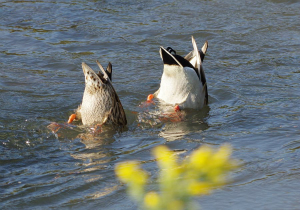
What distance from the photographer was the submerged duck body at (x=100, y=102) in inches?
246

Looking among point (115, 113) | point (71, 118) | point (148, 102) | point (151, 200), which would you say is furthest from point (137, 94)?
point (151, 200)

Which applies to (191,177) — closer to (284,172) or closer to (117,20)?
(284,172)

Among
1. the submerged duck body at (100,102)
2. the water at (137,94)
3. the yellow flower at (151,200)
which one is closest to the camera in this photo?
the yellow flower at (151,200)

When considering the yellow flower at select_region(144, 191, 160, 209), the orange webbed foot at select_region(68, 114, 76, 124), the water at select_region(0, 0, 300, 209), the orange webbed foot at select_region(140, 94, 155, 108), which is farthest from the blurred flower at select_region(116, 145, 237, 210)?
the orange webbed foot at select_region(140, 94, 155, 108)

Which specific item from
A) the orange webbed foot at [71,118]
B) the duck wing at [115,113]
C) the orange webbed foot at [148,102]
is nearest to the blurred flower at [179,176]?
the duck wing at [115,113]

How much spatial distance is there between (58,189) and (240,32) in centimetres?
684

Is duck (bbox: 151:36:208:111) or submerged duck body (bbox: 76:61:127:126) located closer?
submerged duck body (bbox: 76:61:127:126)

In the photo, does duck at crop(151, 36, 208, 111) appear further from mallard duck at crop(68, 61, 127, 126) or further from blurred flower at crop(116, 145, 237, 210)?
blurred flower at crop(116, 145, 237, 210)

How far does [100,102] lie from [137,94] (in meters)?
1.73

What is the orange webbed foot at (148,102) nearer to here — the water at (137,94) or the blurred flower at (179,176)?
the water at (137,94)

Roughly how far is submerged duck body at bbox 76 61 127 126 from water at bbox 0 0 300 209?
199mm

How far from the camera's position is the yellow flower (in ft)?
13.5

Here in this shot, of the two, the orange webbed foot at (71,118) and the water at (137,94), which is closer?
the water at (137,94)

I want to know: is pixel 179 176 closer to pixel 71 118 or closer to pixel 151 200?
pixel 151 200
